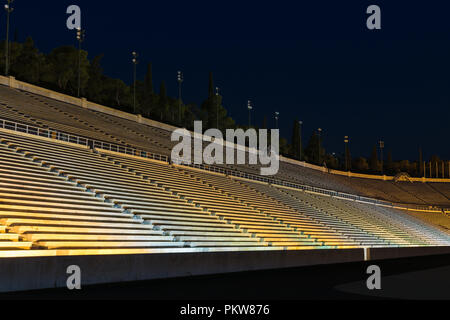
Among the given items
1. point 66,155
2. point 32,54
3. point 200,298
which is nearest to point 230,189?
point 66,155

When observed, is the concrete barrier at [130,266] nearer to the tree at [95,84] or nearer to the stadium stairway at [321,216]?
the stadium stairway at [321,216]

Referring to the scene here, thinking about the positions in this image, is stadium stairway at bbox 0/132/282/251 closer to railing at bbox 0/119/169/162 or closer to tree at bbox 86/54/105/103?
railing at bbox 0/119/169/162

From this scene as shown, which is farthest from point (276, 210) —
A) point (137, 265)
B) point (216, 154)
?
point (137, 265)

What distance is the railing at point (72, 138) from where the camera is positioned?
1933cm

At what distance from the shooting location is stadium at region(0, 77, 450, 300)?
472 inches

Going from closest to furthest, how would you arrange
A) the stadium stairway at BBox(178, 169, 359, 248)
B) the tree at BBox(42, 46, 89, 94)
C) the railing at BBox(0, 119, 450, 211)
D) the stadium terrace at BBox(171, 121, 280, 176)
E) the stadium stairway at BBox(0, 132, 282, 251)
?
the stadium stairway at BBox(0, 132, 282, 251)
the railing at BBox(0, 119, 450, 211)
the stadium stairway at BBox(178, 169, 359, 248)
the stadium terrace at BBox(171, 121, 280, 176)
the tree at BBox(42, 46, 89, 94)

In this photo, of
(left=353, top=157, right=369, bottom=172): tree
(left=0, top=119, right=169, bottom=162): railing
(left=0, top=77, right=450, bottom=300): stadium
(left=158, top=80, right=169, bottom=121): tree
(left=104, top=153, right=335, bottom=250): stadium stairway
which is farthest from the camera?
(left=353, top=157, right=369, bottom=172): tree

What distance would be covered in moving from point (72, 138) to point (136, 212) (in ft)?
22.9

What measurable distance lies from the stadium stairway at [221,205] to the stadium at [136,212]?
8cm

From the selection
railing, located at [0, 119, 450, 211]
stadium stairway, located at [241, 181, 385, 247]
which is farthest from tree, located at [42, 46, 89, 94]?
stadium stairway, located at [241, 181, 385, 247]

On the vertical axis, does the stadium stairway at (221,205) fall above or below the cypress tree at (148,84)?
below

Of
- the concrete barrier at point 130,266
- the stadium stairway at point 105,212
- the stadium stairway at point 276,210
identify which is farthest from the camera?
the stadium stairway at point 276,210

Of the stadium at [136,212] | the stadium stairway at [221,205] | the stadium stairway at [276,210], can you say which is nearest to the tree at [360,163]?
the stadium at [136,212]

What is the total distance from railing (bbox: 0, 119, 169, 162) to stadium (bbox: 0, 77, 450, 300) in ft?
0.24
